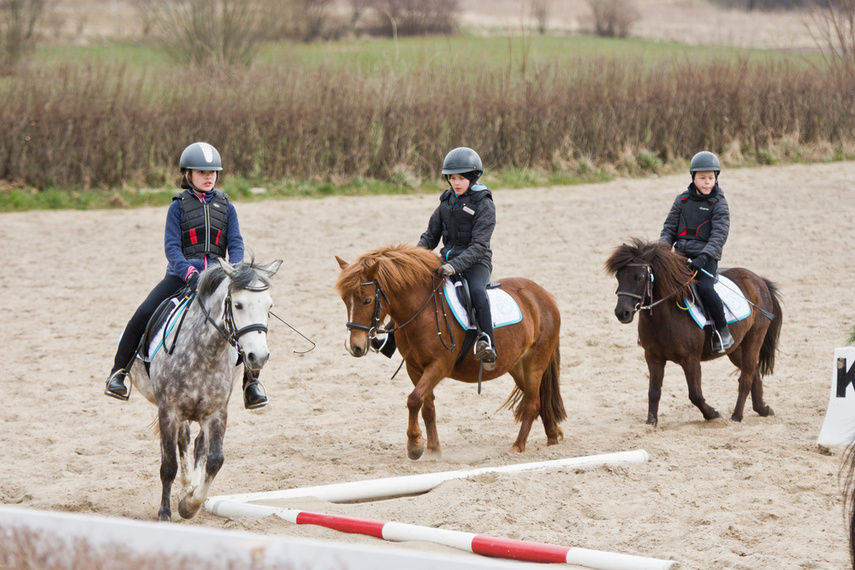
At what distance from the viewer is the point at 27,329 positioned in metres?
9.34

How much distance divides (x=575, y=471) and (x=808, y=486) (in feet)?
4.60

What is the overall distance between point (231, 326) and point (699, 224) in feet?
14.0

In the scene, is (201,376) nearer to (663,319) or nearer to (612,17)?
(663,319)

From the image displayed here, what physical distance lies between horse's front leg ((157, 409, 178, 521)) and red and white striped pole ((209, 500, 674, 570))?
0.44m

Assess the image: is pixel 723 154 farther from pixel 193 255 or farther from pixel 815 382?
pixel 193 255

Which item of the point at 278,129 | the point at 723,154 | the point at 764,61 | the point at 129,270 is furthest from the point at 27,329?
the point at 764,61

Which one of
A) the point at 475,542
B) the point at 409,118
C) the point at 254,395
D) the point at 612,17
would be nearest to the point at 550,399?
the point at 254,395

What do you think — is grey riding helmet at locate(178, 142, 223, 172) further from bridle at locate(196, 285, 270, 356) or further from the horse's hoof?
the horse's hoof

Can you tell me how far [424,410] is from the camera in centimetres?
617

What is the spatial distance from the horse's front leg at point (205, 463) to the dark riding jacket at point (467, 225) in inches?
81.5

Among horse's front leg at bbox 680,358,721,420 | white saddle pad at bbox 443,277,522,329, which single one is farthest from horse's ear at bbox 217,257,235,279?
horse's front leg at bbox 680,358,721,420

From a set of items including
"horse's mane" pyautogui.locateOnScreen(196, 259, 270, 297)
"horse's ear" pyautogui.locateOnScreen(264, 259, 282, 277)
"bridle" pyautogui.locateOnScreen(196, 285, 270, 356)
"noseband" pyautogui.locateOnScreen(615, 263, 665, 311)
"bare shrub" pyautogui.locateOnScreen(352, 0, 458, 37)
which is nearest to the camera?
"bridle" pyautogui.locateOnScreen(196, 285, 270, 356)

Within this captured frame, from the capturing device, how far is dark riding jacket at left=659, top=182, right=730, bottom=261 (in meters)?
6.89

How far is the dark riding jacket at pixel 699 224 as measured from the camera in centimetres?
689
